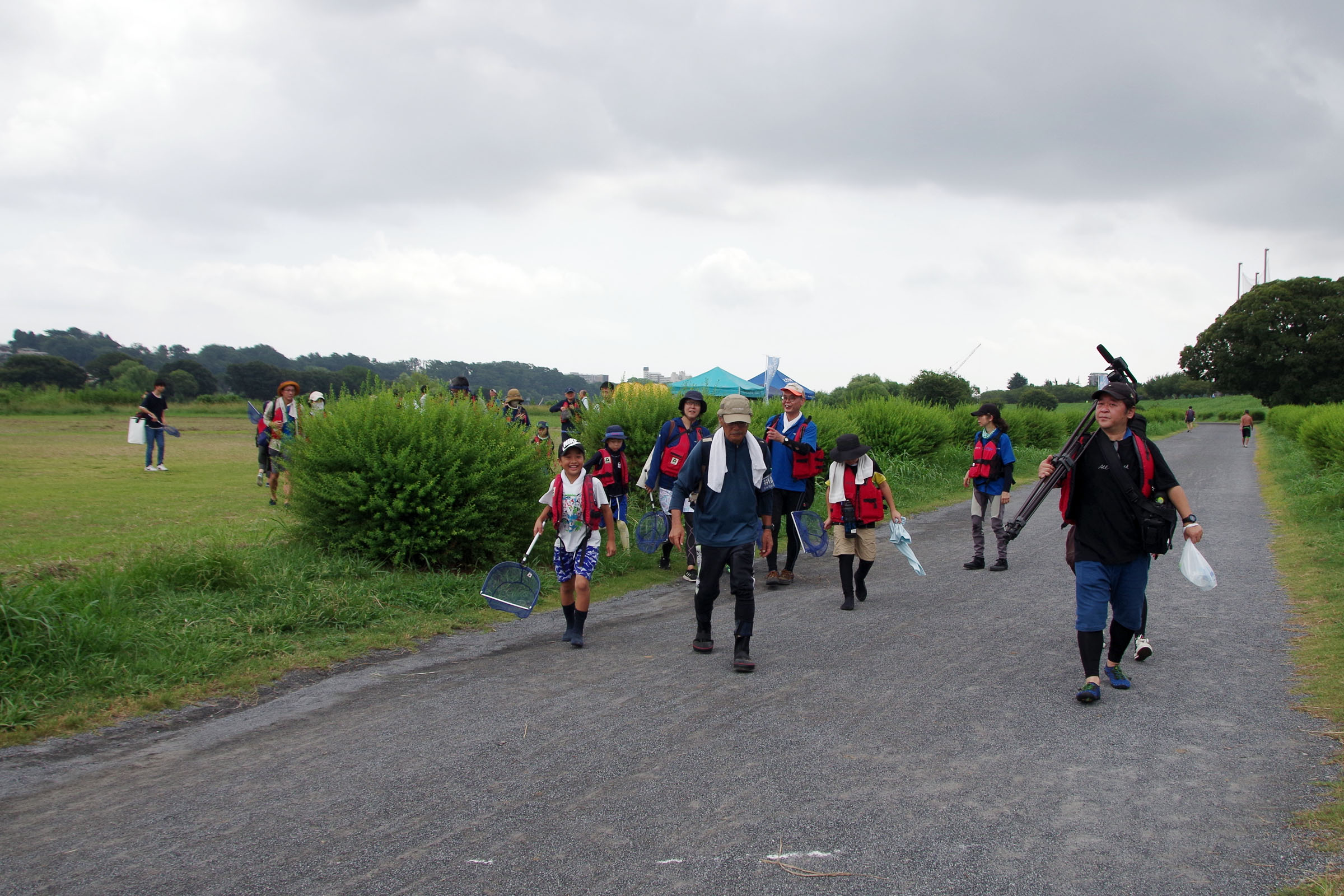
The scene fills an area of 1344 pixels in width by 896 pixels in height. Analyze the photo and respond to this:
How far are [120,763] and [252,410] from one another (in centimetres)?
1076

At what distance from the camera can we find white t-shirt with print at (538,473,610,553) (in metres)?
6.91

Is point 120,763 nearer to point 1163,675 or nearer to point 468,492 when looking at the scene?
point 468,492

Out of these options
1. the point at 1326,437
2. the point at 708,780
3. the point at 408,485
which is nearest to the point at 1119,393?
the point at 708,780

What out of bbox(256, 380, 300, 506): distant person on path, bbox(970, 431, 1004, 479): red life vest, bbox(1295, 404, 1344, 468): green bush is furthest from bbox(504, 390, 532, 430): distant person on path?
bbox(1295, 404, 1344, 468): green bush

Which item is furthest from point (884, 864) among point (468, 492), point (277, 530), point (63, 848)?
point (277, 530)

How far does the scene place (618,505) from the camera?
956cm

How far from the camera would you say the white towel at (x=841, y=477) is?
8.44m

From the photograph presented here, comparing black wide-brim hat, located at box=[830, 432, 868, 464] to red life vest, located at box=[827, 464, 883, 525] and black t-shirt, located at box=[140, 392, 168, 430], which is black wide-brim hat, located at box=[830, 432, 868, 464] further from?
black t-shirt, located at box=[140, 392, 168, 430]

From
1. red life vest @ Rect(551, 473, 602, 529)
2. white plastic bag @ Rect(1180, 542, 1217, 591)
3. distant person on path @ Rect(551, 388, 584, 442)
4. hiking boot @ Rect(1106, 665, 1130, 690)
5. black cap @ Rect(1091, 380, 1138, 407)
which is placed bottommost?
hiking boot @ Rect(1106, 665, 1130, 690)

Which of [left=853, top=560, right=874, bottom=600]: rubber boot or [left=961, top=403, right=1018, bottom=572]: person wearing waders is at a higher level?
[left=961, top=403, right=1018, bottom=572]: person wearing waders

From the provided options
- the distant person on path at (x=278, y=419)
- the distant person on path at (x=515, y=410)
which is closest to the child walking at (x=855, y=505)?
the distant person on path at (x=515, y=410)

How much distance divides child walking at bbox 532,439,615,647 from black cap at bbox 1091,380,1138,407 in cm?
354

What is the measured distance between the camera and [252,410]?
46.7 ft

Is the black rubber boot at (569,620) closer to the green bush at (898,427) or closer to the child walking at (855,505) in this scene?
the child walking at (855,505)
